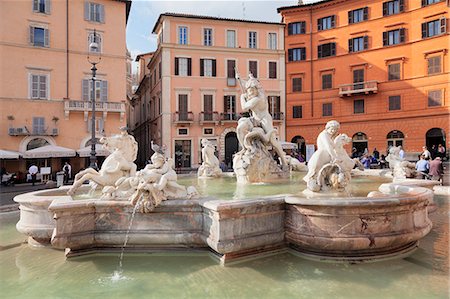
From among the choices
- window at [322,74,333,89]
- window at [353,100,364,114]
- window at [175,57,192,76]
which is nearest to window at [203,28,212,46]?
window at [175,57,192,76]

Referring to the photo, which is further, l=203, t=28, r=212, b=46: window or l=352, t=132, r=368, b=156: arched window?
l=203, t=28, r=212, b=46: window

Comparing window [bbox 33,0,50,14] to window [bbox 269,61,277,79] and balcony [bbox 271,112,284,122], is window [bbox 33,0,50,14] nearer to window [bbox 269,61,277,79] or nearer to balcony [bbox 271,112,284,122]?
window [bbox 269,61,277,79]

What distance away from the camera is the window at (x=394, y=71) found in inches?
→ 1192

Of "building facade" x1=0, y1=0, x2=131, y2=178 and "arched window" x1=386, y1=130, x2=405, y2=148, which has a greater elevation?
"building facade" x1=0, y1=0, x2=131, y2=178

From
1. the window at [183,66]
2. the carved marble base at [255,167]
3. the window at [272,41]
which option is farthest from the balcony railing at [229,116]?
the carved marble base at [255,167]

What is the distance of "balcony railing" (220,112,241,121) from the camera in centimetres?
3198

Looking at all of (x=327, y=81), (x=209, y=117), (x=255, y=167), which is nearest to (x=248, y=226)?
(x=255, y=167)

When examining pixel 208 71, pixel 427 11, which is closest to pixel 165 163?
pixel 208 71

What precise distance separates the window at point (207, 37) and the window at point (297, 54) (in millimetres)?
8311

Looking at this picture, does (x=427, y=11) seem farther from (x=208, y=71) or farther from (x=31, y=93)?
(x=31, y=93)

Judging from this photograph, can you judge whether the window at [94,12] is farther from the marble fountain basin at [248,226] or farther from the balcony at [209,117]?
the marble fountain basin at [248,226]

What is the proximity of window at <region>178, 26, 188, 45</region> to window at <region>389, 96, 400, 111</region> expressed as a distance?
19.4 metres

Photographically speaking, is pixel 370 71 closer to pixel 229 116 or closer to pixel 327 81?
pixel 327 81

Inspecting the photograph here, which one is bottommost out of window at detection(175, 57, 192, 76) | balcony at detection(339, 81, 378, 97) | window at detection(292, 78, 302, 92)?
balcony at detection(339, 81, 378, 97)
